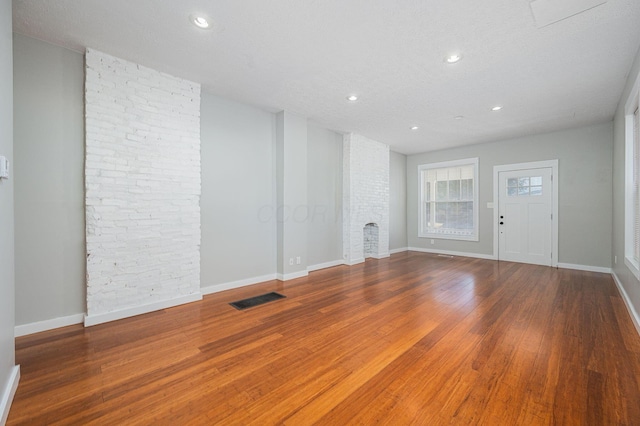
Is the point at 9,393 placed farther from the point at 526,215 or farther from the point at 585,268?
the point at 585,268

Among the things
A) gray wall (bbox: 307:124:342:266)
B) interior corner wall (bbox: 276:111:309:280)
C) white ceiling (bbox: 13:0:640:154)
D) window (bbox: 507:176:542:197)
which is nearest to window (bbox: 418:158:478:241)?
window (bbox: 507:176:542:197)

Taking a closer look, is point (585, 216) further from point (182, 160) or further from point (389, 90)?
point (182, 160)

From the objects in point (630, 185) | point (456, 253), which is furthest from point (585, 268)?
point (630, 185)

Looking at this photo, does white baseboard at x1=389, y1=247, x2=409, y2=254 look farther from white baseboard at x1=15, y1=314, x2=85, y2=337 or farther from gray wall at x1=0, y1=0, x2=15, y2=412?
gray wall at x1=0, y1=0, x2=15, y2=412

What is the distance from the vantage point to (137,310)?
10.00ft

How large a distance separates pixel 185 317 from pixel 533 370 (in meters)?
3.17

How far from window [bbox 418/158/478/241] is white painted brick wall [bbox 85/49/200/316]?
6.04 metres

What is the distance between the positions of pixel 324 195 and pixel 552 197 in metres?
4.64

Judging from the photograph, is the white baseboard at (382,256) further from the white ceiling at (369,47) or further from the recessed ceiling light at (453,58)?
the recessed ceiling light at (453,58)

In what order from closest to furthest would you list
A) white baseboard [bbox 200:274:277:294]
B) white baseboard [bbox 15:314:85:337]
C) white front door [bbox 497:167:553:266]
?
white baseboard [bbox 15:314:85:337] < white baseboard [bbox 200:274:277:294] < white front door [bbox 497:167:553:266]

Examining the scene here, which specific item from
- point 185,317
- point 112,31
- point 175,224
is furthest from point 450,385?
point 112,31

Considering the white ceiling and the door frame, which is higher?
the white ceiling

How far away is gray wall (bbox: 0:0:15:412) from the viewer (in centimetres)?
161

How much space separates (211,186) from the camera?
3.82 metres
